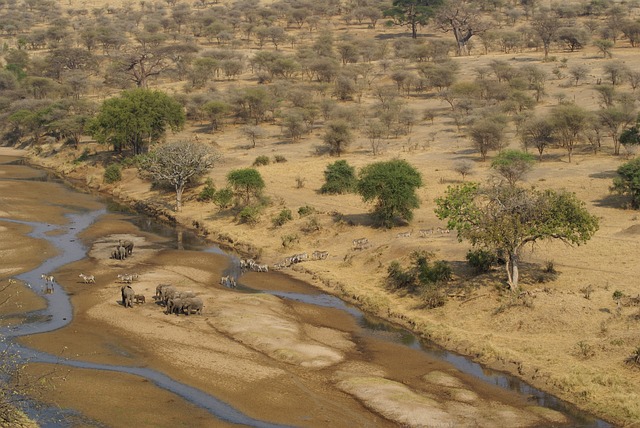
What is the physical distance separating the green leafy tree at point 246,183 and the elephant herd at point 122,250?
11536 millimetres

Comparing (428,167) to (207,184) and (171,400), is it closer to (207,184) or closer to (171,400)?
(207,184)

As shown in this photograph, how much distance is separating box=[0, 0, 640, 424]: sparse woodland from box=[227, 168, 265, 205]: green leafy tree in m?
0.41

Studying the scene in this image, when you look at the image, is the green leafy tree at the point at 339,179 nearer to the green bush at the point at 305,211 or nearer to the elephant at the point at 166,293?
the green bush at the point at 305,211

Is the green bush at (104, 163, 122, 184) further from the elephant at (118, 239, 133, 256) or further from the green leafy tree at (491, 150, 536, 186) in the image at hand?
the green leafy tree at (491, 150, 536, 186)

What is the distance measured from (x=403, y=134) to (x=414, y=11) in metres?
62.9

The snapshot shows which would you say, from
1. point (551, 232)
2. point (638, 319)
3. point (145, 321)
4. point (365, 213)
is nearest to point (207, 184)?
point (365, 213)

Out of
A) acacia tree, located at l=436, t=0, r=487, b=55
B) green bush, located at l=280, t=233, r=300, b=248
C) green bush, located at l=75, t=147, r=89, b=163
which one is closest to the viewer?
green bush, located at l=280, t=233, r=300, b=248

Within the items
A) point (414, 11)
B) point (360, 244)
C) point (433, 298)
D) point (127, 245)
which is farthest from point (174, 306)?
point (414, 11)

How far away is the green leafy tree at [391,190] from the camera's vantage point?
47.2 meters

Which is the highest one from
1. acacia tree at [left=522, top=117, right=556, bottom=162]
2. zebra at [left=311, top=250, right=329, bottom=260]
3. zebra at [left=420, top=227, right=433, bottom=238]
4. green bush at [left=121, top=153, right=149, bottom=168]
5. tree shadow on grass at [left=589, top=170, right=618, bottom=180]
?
acacia tree at [left=522, top=117, right=556, bottom=162]

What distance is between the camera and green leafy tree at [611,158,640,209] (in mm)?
46803

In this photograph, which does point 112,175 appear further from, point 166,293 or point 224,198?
point 166,293

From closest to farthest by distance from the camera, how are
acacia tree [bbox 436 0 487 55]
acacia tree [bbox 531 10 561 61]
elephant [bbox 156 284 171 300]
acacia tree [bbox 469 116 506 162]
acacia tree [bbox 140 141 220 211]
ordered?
elephant [bbox 156 284 171 300], acacia tree [bbox 140 141 220 211], acacia tree [bbox 469 116 506 162], acacia tree [bbox 531 10 561 61], acacia tree [bbox 436 0 487 55]

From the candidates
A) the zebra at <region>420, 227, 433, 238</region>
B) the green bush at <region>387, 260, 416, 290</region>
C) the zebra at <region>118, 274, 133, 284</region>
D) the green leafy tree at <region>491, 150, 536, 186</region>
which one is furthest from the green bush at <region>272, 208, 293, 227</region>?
the green leafy tree at <region>491, 150, 536, 186</region>
